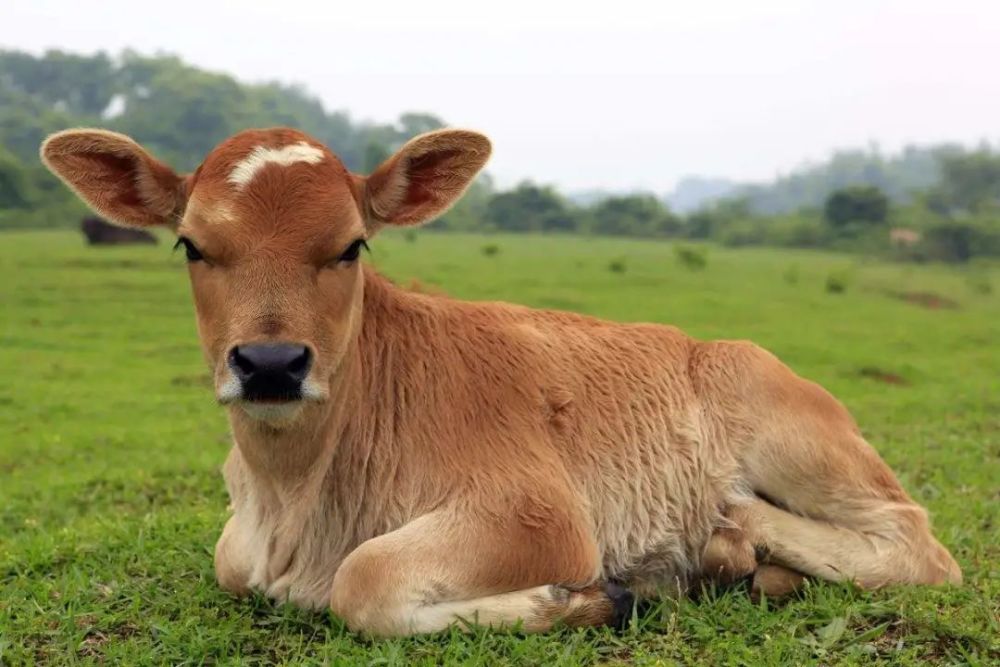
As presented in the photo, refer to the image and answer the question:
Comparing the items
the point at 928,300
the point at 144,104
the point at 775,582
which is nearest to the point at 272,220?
the point at 775,582

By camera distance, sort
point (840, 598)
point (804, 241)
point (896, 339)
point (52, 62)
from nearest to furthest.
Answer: point (840, 598), point (896, 339), point (804, 241), point (52, 62)

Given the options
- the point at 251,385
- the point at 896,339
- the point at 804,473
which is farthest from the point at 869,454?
the point at 896,339

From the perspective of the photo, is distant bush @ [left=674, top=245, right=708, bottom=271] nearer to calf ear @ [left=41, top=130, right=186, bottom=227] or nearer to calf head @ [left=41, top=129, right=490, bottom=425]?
calf head @ [left=41, top=129, right=490, bottom=425]

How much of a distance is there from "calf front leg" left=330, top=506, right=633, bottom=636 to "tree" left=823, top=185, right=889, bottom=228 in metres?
50.8

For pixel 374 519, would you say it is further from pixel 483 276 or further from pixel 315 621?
pixel 483 276

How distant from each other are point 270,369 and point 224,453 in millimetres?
6351

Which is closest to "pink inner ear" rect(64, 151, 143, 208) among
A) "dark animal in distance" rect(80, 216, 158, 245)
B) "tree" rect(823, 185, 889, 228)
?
"dark animal in distance" rect(80, 216, 158, 245)

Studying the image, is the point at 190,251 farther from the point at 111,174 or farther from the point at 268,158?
the point at 111,174

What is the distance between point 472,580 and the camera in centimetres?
412

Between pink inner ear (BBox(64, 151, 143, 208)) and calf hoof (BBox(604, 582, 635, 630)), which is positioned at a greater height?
pink inner ear (BBox(64, 151, 143, 208))

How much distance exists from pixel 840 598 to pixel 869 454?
0.98 m

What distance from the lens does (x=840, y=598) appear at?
4516mm

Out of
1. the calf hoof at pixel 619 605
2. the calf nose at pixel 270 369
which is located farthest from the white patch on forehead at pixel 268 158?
the calf hoof at pixel 619 605

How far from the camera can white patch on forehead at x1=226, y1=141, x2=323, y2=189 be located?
4012 mm
